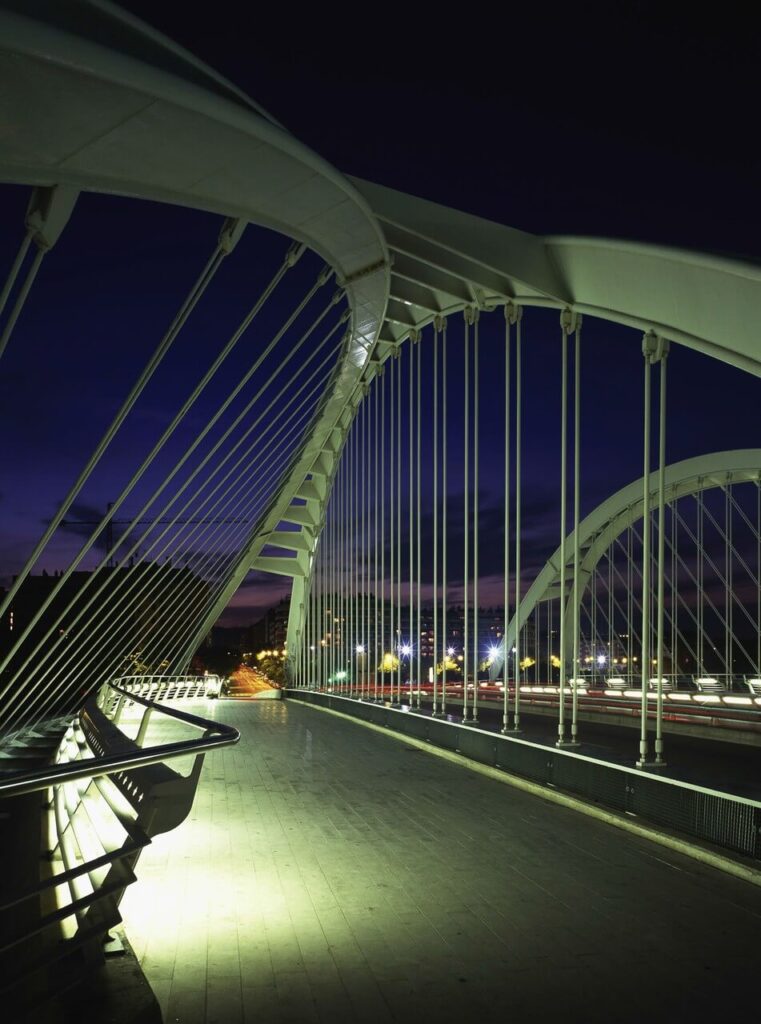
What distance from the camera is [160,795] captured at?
378 centimetres

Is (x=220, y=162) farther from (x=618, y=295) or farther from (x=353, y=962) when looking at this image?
(x=353, y=962)

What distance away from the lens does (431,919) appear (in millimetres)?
4758

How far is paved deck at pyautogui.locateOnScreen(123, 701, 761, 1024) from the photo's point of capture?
3.71 meters

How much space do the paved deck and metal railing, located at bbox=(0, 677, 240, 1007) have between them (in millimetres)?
351

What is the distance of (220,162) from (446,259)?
4955 millimetres

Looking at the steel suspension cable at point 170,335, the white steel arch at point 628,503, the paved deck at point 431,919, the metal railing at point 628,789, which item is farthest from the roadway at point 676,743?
the steel suspension cable at point 170,335

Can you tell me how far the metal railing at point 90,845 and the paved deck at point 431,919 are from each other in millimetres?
351

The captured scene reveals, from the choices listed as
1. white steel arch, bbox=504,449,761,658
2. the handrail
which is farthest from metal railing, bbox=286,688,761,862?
white steel arch, bbox=504,449,761,658

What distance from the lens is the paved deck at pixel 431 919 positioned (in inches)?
146

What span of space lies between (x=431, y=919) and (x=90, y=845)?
1746 mm

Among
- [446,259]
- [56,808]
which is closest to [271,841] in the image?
[56,808]

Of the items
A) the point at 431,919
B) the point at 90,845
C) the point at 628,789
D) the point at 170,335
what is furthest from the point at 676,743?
the point at 90,845

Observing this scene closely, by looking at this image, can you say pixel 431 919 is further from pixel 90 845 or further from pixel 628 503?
pixel 628 503

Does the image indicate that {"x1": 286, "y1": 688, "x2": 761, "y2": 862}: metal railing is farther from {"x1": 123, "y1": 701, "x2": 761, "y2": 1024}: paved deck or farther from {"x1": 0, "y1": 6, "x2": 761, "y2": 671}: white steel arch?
{"x1": 0, "y1": 6, "x2": 761, "y2": 671}: white steel arch
